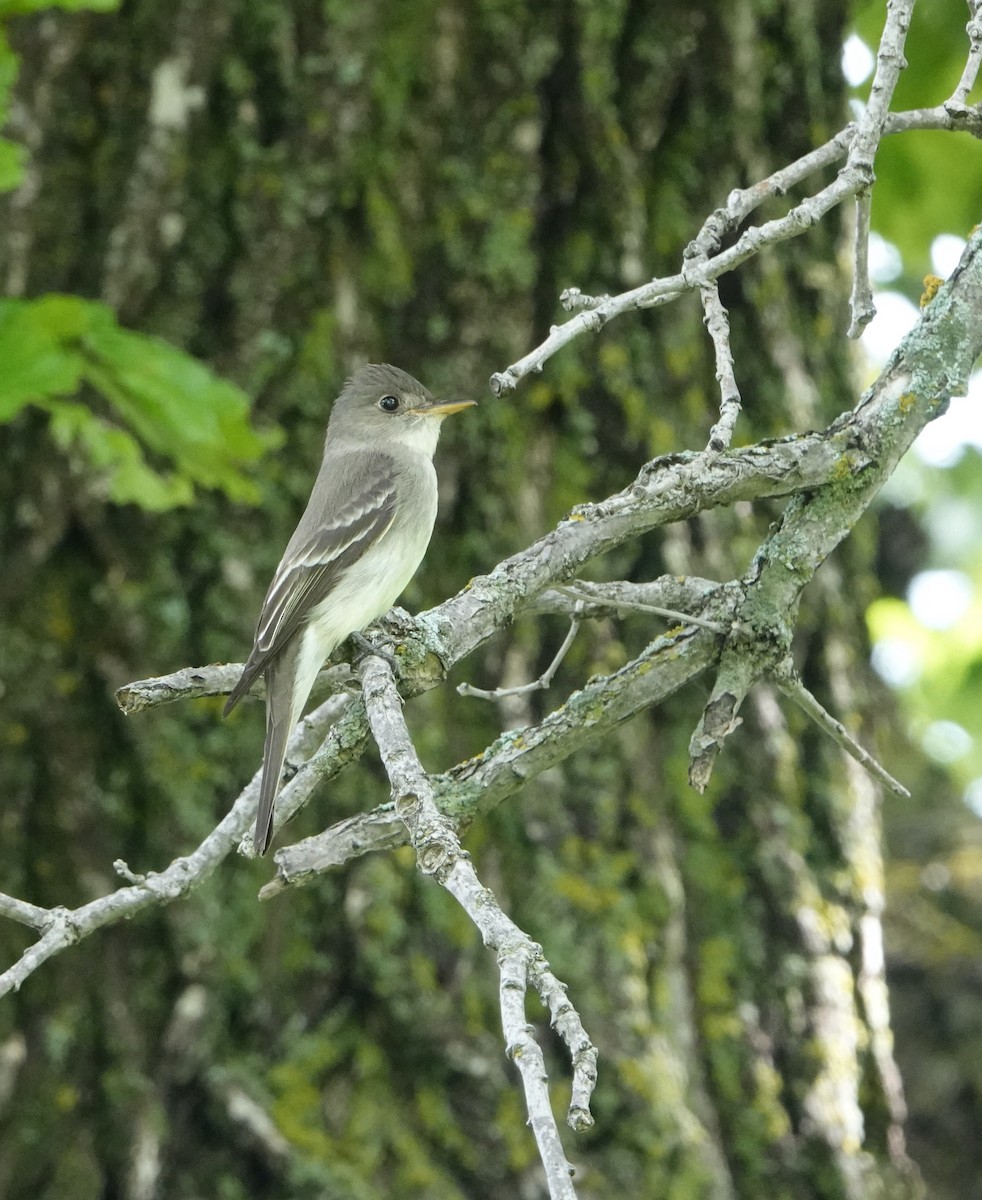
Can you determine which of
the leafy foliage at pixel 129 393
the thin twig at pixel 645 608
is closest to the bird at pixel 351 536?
the leafy foliage at pixel 129 393

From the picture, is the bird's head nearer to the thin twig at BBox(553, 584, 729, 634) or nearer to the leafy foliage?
the leafy foliage

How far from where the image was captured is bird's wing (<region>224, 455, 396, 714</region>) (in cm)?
344

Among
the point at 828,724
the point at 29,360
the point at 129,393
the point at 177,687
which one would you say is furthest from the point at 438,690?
the point at 177,687

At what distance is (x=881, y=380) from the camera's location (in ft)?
8.70

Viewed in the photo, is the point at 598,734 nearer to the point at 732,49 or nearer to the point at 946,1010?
the point at 732,49

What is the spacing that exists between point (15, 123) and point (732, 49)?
6.75ft

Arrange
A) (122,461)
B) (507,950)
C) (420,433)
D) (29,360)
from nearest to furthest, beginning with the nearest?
(507,950) < (29,360) < (122,461) < (420,433)

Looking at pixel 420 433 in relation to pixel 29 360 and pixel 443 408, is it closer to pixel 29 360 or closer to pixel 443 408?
pixel 443 408

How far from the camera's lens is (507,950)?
1612 millimetres

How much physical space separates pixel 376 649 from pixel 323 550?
1.16 metres

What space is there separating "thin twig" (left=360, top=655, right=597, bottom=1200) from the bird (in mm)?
730

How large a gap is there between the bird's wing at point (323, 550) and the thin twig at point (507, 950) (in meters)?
1.20

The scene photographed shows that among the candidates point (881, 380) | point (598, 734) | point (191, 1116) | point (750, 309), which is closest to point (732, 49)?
point (750, 309)

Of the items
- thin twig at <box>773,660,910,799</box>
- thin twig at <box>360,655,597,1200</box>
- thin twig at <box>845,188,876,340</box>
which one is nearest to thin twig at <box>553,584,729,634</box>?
thin twig at <box>773,660,910,799</box>
